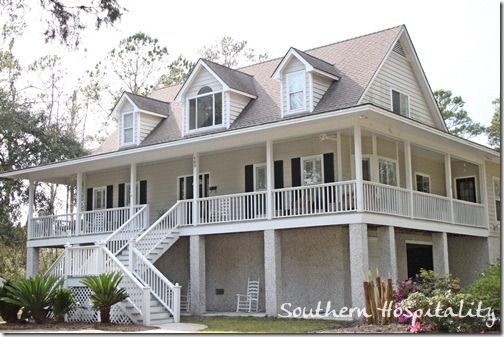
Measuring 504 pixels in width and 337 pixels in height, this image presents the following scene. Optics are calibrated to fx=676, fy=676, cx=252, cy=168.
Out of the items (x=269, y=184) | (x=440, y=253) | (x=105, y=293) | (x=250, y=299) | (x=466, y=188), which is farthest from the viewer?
(x=466, y=188)

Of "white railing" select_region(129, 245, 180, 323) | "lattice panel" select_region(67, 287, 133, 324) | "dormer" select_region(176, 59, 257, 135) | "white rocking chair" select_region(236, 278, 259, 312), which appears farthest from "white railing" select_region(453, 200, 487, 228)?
"lattice panel" select_region(67, 287, 133, 324)

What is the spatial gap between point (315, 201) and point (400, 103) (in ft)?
19.9

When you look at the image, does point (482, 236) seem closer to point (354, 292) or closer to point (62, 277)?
point (354, 292)

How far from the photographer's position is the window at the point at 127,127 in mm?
25391

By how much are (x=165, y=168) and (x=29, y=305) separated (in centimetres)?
886

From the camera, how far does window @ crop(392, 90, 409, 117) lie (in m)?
22.2

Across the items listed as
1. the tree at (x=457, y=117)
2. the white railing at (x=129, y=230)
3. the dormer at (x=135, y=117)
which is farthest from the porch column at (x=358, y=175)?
the tree at (x=457, y=117)

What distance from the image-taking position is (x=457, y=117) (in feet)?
130

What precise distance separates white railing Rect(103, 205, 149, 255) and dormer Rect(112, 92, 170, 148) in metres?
2.95

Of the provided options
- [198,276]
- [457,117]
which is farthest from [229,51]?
[198,276]

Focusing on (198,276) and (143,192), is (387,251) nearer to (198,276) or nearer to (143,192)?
(198,276)

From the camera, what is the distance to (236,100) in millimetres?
22438

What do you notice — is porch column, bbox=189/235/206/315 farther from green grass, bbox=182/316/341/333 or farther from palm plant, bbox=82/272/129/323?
palm plant, bbox=82/272/129/323

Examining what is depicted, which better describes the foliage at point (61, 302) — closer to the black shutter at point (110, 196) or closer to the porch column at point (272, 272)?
the porch column at point (272, 272)
